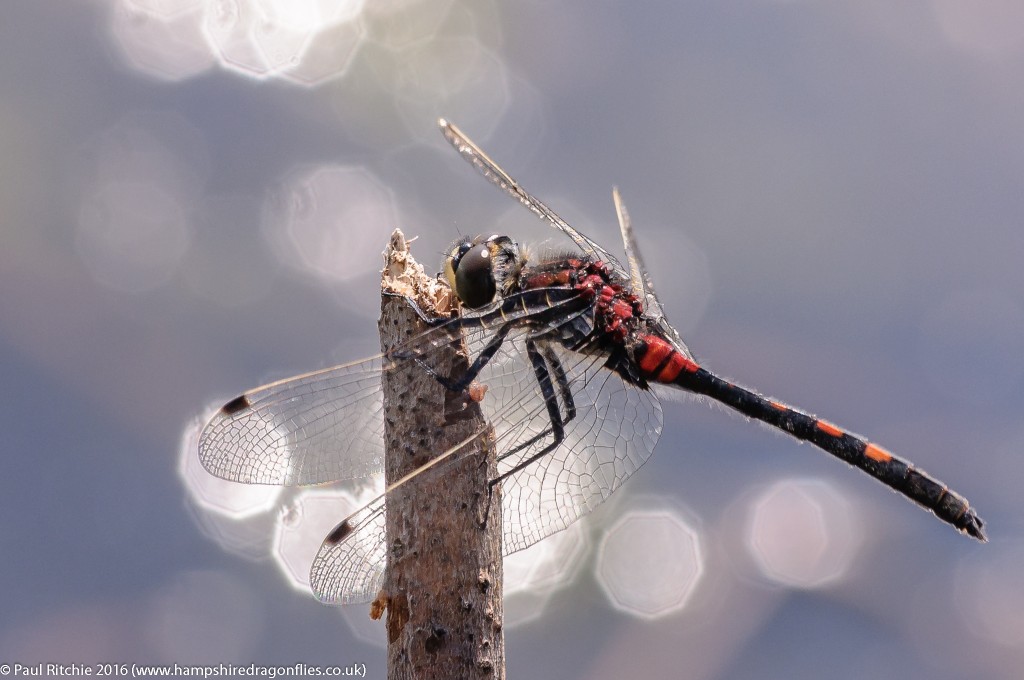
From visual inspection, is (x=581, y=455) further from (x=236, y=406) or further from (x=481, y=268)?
(x=236, y=406)

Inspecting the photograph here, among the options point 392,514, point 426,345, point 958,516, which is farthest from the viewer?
point 958,516

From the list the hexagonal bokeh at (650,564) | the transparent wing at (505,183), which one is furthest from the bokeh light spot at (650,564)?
the transparent wing at (505,183)

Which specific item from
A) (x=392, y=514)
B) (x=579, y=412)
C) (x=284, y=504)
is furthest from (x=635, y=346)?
(x=284, y=504)

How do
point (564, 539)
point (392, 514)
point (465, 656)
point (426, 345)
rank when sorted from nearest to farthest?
point (465, 656), point (392, 514), point (426, 345), point (564, 539)

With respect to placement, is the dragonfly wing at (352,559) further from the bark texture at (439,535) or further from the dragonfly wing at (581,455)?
the dragonfly wing at (581,455)

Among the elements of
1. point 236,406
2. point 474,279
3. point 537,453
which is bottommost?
point 537,453

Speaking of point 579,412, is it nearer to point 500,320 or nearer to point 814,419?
point 500,320

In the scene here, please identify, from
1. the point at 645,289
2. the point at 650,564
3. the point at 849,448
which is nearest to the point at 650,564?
the point at 650,564
